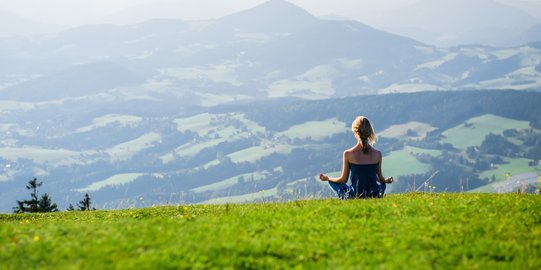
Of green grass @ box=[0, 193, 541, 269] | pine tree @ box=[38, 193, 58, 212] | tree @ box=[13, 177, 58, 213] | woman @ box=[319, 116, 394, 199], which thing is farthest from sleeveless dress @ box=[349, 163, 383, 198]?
pine tree @ box=[38, 193, 58, 212]

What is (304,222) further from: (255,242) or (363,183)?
(363,183)

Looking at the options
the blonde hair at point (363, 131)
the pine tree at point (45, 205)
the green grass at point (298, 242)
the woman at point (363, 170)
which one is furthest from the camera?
the pine tree at point (45, 205)

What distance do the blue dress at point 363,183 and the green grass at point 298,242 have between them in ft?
17.0

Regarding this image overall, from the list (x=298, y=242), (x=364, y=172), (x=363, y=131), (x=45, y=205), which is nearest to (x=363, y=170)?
(x=364, y=172)

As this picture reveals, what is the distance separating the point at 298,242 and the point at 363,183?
8.35 m

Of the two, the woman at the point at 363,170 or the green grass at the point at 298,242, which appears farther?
the woman at the point at 363,170

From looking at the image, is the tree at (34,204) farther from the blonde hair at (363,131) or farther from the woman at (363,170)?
the blonde hair at (363,131)

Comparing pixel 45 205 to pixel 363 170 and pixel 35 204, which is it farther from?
pixel 363 170

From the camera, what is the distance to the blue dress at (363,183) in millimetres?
19500

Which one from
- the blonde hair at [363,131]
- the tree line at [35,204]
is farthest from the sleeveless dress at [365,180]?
the tree line at [35,204]

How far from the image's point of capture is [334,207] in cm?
1555

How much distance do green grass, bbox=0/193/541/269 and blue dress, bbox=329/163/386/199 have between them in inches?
204

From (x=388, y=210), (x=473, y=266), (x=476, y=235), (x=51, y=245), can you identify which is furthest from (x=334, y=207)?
(x=51, y=245)

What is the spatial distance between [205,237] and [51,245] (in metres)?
2.85
